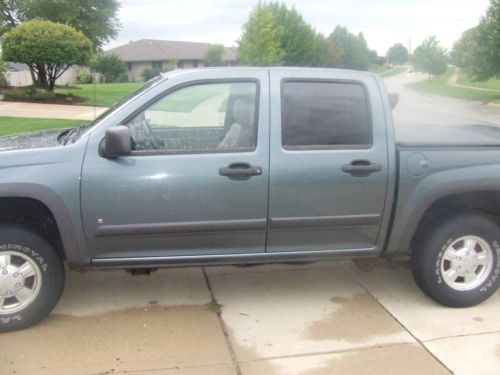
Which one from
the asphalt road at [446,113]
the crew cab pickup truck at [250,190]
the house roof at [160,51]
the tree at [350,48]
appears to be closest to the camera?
the crew cab pickup truck at [250,190]

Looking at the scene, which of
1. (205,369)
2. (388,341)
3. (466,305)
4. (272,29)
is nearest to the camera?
(205,369)

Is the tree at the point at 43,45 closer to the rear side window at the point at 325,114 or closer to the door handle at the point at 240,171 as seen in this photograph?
the rear side window at the point at 325,114

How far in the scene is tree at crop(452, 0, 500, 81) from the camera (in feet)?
97.2

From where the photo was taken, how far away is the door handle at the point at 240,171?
3549 mm

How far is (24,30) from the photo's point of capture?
1942 centimetres

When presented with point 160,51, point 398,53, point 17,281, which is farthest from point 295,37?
point 398,53

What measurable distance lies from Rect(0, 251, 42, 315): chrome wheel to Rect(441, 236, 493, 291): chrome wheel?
292cm

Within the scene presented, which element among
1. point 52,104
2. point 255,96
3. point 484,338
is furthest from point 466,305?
point 52,104

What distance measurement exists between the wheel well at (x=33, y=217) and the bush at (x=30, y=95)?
17431mm

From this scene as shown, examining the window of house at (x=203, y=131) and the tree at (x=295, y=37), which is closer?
the window of house at (x=203, y=131)

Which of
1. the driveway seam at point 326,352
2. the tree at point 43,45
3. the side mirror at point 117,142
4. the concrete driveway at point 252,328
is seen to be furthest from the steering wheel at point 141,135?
the tree at point 43,45

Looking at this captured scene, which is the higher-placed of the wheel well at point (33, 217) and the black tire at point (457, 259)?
the wheel well at point (33, 217)

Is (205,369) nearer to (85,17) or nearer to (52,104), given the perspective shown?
(52,104)

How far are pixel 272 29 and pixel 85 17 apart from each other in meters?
15.9
